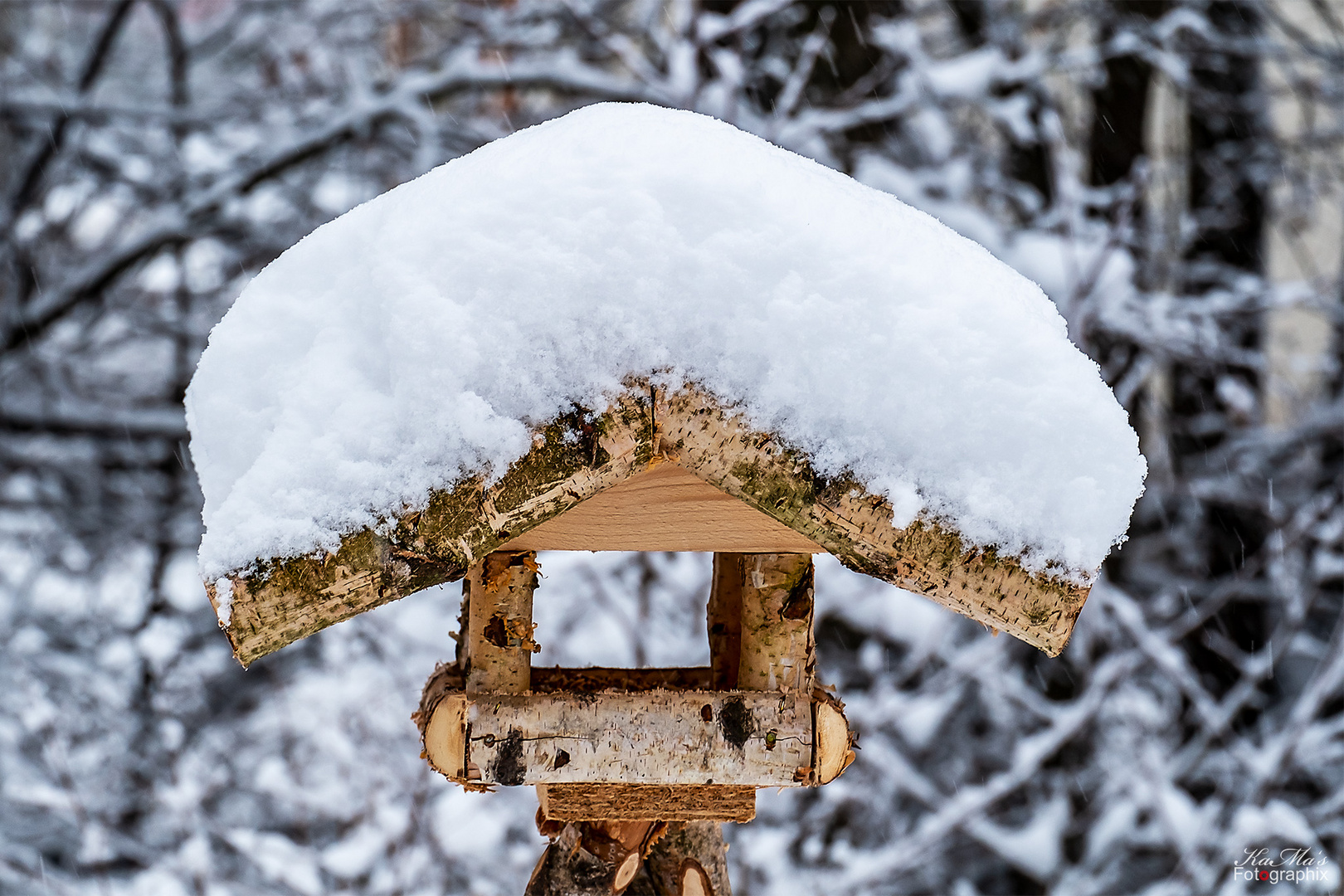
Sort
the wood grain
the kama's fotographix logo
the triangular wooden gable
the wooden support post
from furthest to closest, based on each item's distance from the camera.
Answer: the kama's fotographix logo → the wooden support post → the wood grain → the triangular wooden gable

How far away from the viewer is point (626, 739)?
0.97 m

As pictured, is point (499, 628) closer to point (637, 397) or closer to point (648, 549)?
point (648, 549)

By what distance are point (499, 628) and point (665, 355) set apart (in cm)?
41

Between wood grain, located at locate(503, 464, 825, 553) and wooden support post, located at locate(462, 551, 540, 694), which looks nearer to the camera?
wood grain, located at locate(503, 464, 825, 553)

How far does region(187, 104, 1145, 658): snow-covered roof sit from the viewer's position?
0.74 metres

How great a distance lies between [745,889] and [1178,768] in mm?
1387

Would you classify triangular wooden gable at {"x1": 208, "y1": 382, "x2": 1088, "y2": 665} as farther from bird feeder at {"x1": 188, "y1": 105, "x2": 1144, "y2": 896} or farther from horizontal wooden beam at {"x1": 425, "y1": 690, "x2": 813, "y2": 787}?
horizontal wooden beam at {"x1": 425, "y1": 690, "x2": 813, "y2": 787}

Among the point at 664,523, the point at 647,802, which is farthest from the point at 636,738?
the point at 664,523

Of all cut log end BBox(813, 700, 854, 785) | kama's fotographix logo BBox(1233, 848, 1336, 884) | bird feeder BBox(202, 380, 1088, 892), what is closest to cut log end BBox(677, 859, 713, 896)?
bird feeder BBox(202, 380, 1088, 892)

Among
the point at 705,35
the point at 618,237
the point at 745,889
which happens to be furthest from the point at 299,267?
the point at 745,889

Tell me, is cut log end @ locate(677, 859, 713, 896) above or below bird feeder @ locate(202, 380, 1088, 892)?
below

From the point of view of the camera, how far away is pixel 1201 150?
11.2 feet

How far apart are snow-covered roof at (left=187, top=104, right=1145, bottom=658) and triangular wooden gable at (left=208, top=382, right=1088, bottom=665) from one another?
0.5 inches

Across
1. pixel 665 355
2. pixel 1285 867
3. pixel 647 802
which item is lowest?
pixel 1285 867
